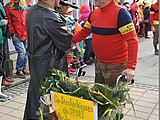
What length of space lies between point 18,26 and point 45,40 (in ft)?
12.5

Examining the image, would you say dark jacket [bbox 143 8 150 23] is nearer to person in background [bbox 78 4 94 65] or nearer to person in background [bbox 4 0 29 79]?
person in background [bbox 78 4 94 65]

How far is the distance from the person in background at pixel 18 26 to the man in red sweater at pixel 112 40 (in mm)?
3376

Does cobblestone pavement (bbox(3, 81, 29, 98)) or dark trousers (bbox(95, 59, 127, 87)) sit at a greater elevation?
dark trousers (bbox(95, 59, 127, 87))

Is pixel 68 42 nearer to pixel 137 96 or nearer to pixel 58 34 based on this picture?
pixel 58 34

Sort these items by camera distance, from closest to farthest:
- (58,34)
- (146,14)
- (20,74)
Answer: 1. (58,34)
2. (20,74)
3. (146,14)

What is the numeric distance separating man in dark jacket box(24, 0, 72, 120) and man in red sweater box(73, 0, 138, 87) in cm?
56

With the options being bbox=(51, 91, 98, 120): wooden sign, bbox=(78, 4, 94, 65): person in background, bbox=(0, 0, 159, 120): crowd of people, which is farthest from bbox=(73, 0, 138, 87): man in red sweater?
bbox=(78, 4, 94, 65): person in background

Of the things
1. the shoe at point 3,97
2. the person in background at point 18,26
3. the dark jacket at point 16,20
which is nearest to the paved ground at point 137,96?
the shoe at point 3,97

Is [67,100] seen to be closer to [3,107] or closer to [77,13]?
[3,107]

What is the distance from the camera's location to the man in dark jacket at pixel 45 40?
2213 millimetres

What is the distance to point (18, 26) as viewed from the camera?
18.9ft

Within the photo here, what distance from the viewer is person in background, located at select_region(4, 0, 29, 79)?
5.62 m

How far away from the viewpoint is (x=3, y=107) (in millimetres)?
4172

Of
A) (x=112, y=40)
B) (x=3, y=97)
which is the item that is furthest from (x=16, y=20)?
(x=112, y=40)
